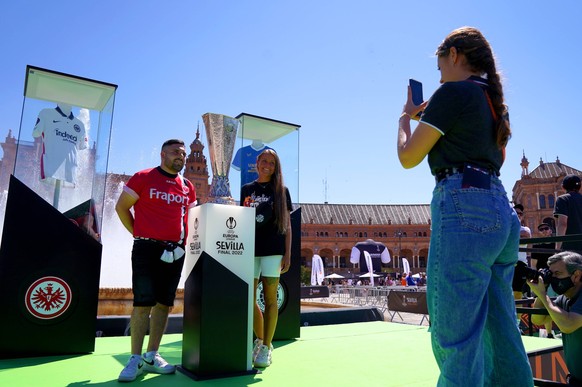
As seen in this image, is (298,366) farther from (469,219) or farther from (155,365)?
(469,219)

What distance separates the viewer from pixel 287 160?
562 cm

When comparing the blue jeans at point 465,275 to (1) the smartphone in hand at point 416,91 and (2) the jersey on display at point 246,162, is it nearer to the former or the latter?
(1) the smartphone in hand at point 416,91

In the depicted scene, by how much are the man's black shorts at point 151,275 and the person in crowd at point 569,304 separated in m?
2.57

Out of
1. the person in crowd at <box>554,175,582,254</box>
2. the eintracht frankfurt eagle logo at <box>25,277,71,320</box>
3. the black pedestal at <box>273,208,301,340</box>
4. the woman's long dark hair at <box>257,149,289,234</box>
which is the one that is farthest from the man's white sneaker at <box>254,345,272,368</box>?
the person in crowd at <box>554,175,582,254</box>

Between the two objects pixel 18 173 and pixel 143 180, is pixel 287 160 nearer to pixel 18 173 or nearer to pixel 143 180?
pixel 143 180

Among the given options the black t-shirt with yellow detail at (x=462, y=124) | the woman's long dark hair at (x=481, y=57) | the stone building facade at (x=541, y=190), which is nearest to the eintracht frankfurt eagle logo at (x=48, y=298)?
the black t-shirt with yellow detail at (x=462, y=124)

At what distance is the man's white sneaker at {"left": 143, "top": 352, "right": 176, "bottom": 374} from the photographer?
2982 mm

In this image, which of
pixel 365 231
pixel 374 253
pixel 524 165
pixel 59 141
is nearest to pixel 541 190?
pixel 524 165

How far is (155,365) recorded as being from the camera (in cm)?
301

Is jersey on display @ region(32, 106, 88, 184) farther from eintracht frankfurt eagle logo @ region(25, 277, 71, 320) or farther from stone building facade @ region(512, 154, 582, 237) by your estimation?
stone building facade @ region(512, 154, 582, 237)

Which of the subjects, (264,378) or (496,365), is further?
(264,378)

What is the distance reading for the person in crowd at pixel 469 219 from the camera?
150 centimetres

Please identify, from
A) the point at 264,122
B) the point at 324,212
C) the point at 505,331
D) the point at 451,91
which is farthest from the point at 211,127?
the point at 324,212

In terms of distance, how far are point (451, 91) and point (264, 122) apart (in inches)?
153
